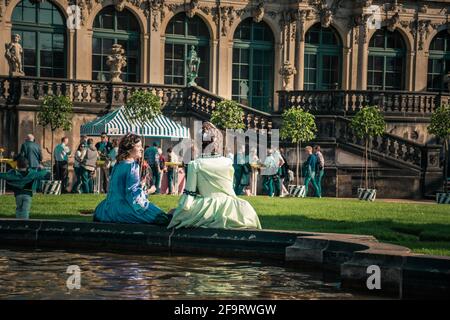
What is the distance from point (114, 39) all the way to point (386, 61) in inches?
463

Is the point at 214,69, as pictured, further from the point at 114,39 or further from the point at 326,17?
the point at 326,17

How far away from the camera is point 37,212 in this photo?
54.5 ft

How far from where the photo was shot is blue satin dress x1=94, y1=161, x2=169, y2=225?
472 inches

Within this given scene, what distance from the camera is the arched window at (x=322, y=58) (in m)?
37.2

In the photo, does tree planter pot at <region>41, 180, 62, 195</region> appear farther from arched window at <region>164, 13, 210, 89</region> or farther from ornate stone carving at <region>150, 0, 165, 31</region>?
ornate stone carving at <region>150, 0, 165, 31</region>

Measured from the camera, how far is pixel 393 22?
37312 millimetres

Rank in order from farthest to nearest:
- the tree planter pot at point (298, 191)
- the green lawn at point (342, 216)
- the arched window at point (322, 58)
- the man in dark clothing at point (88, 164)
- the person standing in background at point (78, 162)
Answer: the arched window at point (322, 58), the tree planter pot at point (298, 191), the person standing in background at point (78, 162), the man in dark clothing at point (88, 164), the green lawn at point (342, 216)

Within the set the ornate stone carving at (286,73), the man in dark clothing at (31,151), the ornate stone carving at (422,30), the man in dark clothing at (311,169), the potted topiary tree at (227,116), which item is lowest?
the man in dark clothing at (311,169)

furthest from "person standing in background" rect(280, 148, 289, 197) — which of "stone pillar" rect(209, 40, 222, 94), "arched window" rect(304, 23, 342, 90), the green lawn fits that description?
"arched window" rect(304, 23, 342, 90)

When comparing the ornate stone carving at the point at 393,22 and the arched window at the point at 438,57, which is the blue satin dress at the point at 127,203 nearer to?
the ornate stone carving at the point at 393,22

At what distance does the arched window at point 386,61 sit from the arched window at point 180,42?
7.34m

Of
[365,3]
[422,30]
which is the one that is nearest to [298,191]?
[365,3]

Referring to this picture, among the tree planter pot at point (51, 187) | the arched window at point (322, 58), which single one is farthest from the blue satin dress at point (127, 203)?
the arched window at point (322, 58)
